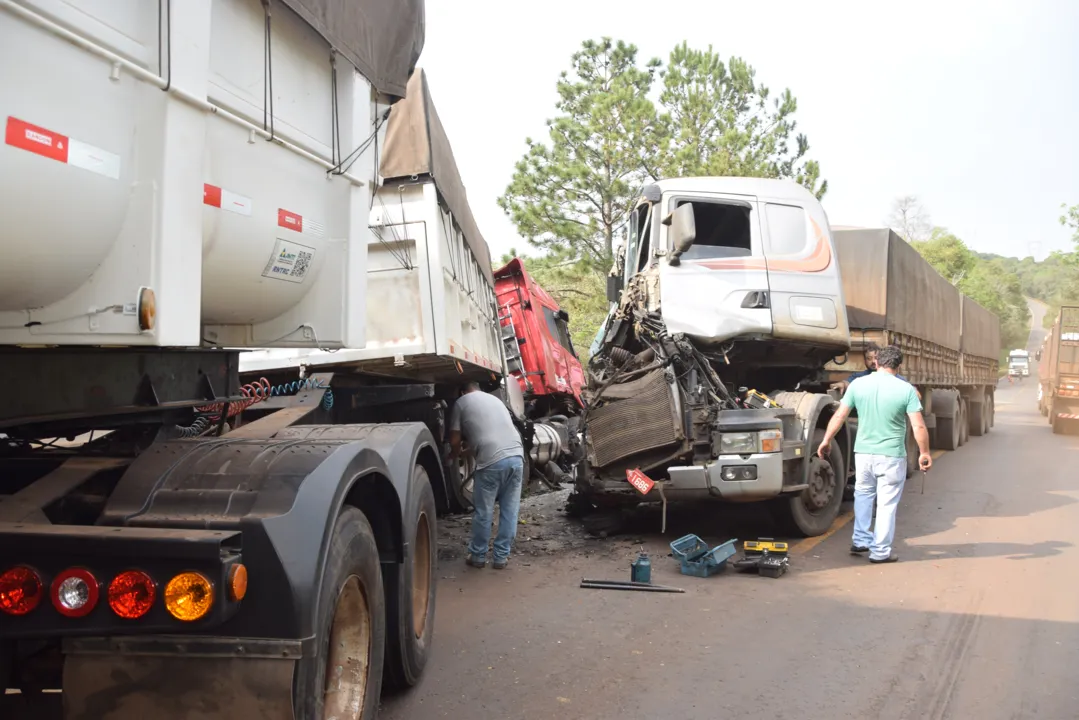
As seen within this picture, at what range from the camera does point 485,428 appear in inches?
268

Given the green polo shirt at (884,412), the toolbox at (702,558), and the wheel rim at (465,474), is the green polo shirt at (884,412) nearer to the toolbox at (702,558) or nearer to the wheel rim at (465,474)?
the toolbox at (702,558)

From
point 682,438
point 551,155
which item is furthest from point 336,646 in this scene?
point 551,155

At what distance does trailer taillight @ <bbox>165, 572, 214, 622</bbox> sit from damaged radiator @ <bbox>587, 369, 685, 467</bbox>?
17.1ft

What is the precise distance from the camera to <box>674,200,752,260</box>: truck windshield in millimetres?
7789

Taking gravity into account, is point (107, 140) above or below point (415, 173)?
below

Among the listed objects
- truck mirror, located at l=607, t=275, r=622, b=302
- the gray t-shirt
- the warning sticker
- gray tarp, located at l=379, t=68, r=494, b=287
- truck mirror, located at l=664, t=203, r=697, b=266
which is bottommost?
the gray t-shirt

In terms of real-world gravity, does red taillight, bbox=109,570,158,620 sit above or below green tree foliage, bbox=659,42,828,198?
below

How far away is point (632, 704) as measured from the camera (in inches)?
157

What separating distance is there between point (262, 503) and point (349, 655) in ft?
2.91

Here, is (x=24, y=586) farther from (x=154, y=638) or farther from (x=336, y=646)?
(x=336, y=646)

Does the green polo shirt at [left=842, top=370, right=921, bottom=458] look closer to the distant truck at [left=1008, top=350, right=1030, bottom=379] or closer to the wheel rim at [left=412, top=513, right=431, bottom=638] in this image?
the wheel rim at [left=412, top=513, right=431, bottom=638]

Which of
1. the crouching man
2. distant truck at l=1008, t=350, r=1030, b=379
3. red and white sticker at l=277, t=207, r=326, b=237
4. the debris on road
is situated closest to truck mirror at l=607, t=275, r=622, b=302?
the crouching man

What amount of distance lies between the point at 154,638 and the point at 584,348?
79.8ft

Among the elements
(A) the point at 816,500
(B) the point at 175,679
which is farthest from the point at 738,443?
(B) the point at 175,679
